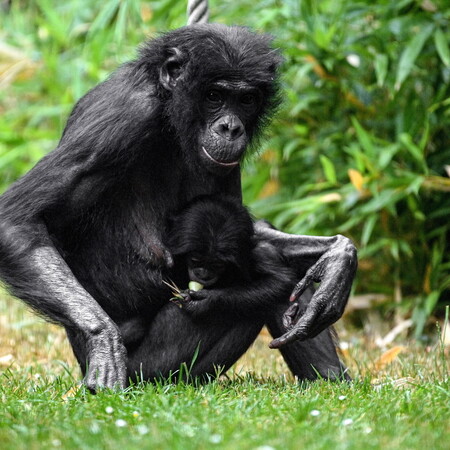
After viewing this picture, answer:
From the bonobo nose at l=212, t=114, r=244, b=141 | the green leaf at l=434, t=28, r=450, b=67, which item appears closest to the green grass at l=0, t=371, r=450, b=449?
the bonobo nose at l=212, t=114, r=244, b=141

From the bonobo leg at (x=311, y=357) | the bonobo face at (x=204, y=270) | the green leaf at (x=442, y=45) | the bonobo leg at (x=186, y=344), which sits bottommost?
the bonobo leg at (x=311, y=357)

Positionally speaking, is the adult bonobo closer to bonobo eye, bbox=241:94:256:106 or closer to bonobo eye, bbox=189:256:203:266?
bonobo eye, bbox=241:94:256:106

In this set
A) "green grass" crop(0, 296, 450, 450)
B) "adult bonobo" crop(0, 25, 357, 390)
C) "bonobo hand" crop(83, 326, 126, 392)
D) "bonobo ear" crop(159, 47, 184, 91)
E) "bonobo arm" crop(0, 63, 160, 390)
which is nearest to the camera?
"green grass" crop(0, 296, 450, 450)

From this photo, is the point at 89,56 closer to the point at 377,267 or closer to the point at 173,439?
the point at 377,267

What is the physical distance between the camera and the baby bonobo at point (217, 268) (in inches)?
235

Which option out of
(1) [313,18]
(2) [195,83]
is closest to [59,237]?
(2) [195,83]

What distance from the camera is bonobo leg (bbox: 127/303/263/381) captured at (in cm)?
598

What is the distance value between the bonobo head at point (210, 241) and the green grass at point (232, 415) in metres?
0.73

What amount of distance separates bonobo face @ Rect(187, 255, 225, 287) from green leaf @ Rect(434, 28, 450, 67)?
11.0 ft

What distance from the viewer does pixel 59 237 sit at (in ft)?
19.5

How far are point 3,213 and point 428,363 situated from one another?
3589mm

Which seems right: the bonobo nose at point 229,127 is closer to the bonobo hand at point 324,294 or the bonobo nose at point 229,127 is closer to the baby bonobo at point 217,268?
the baby bonobo at point 217,268

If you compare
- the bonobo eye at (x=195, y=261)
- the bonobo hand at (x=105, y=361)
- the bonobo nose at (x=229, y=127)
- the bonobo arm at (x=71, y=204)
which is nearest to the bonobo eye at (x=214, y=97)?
the bonobo nose at (x=229, y=127)

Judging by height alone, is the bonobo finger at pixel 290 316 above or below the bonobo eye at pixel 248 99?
below
